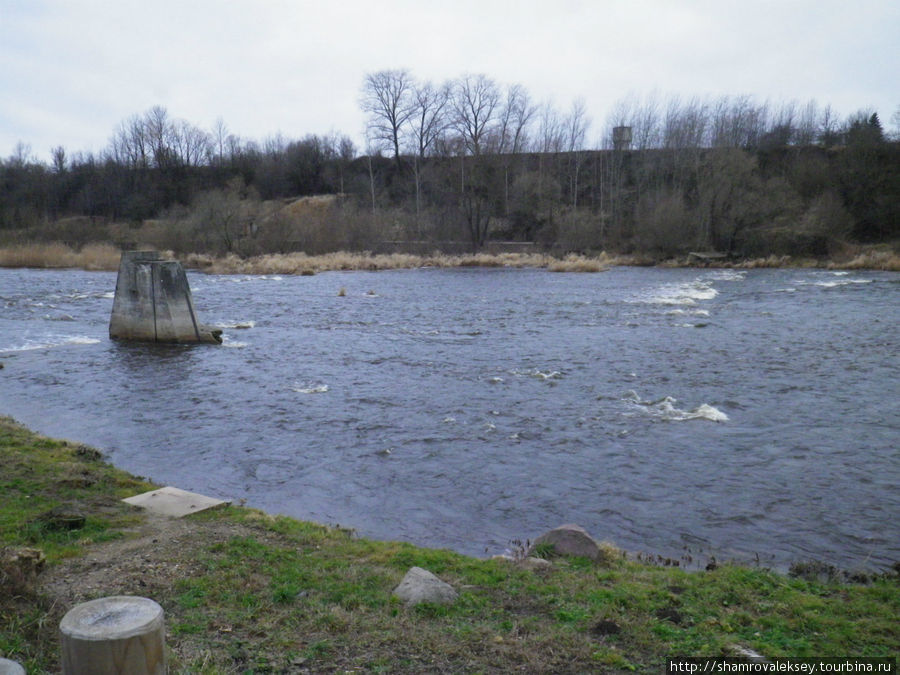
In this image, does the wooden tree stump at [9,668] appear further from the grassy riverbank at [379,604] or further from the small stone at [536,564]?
the small stone at [536,564]

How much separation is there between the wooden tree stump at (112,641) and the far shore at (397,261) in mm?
49420

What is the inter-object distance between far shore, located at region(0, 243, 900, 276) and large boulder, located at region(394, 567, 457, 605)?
155 feet

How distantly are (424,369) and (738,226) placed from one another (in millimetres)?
47776

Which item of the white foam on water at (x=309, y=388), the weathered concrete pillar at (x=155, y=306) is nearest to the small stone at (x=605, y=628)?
the white foam on water at (x=309, y=388)

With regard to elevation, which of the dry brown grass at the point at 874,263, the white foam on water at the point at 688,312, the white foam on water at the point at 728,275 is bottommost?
the white foam on water at the point at 688,312

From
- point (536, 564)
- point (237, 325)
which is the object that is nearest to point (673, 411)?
point (536, 564)

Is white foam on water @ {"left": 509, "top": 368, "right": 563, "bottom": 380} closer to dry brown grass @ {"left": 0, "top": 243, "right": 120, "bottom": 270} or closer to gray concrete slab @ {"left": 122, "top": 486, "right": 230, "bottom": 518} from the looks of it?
gray concrete slab @ {"left": 122, "top": 486, "right": 230, "bottom": 518}

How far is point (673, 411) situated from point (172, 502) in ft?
30.1

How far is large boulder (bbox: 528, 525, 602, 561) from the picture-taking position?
7.05m

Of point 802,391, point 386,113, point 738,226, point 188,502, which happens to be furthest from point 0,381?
point 386,113

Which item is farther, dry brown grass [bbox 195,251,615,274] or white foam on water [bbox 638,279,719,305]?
dry brown grass [bbox 195,251,615,274]

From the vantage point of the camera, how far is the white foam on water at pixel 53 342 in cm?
2156

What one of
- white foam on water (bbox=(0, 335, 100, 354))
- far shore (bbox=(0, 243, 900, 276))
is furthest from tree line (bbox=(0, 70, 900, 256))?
white foam on water (bbox=(0, 335, 100, 354))

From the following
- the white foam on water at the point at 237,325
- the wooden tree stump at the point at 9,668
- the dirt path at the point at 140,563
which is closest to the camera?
the wooden tree stump at the point at 9,668
